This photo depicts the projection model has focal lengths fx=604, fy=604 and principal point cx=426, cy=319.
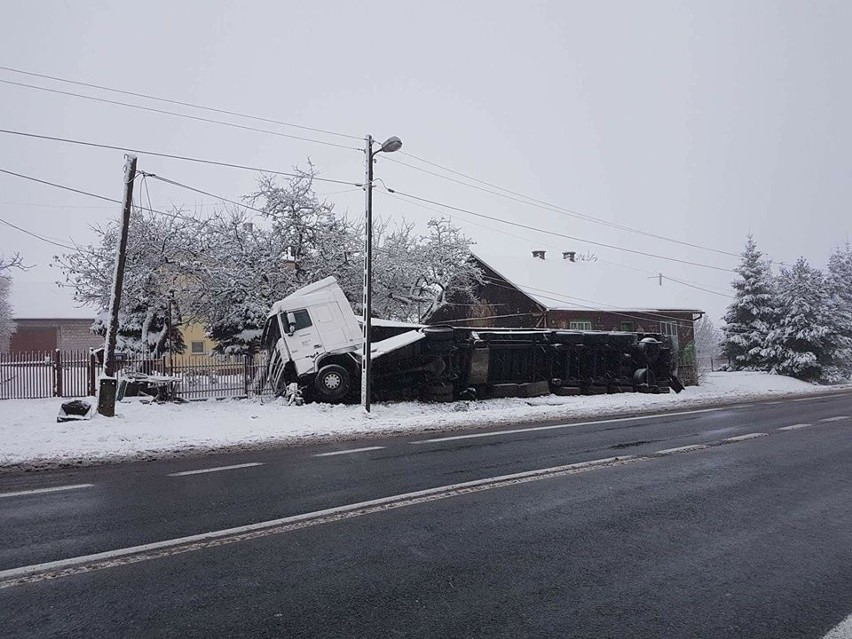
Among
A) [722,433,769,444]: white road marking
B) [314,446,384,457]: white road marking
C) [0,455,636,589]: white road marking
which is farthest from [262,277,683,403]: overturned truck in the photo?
[0,455,636,589]: white road marking

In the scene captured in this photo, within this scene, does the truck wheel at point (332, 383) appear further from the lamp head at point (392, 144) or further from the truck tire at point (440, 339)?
the lamp head at point (392, 144)

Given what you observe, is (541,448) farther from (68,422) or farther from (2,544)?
(68,422)

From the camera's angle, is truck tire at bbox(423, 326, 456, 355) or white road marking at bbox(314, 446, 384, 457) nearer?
white road marking at bbox(314, 446, 384, 457)

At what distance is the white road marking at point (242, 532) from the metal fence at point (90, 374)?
14675 millimetres

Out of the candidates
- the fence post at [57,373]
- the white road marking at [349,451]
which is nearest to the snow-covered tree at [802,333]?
the white road marking at [349,451]

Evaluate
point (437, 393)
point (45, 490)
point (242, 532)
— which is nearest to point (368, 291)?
point (437, 393)

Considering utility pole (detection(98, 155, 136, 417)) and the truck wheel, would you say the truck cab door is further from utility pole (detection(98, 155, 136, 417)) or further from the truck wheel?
utility pole (detection(98, 155, 136, 417))

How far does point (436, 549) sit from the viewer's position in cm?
485

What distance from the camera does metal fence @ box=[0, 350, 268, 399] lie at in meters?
19.5

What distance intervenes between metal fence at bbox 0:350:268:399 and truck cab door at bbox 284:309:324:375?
3.29 meters

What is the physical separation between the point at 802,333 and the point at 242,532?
39.3 meters

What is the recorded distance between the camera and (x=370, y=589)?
4004 millimetres

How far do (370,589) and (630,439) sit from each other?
27.2 feet

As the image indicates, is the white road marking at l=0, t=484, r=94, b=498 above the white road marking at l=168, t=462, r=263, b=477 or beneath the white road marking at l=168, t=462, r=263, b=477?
above
